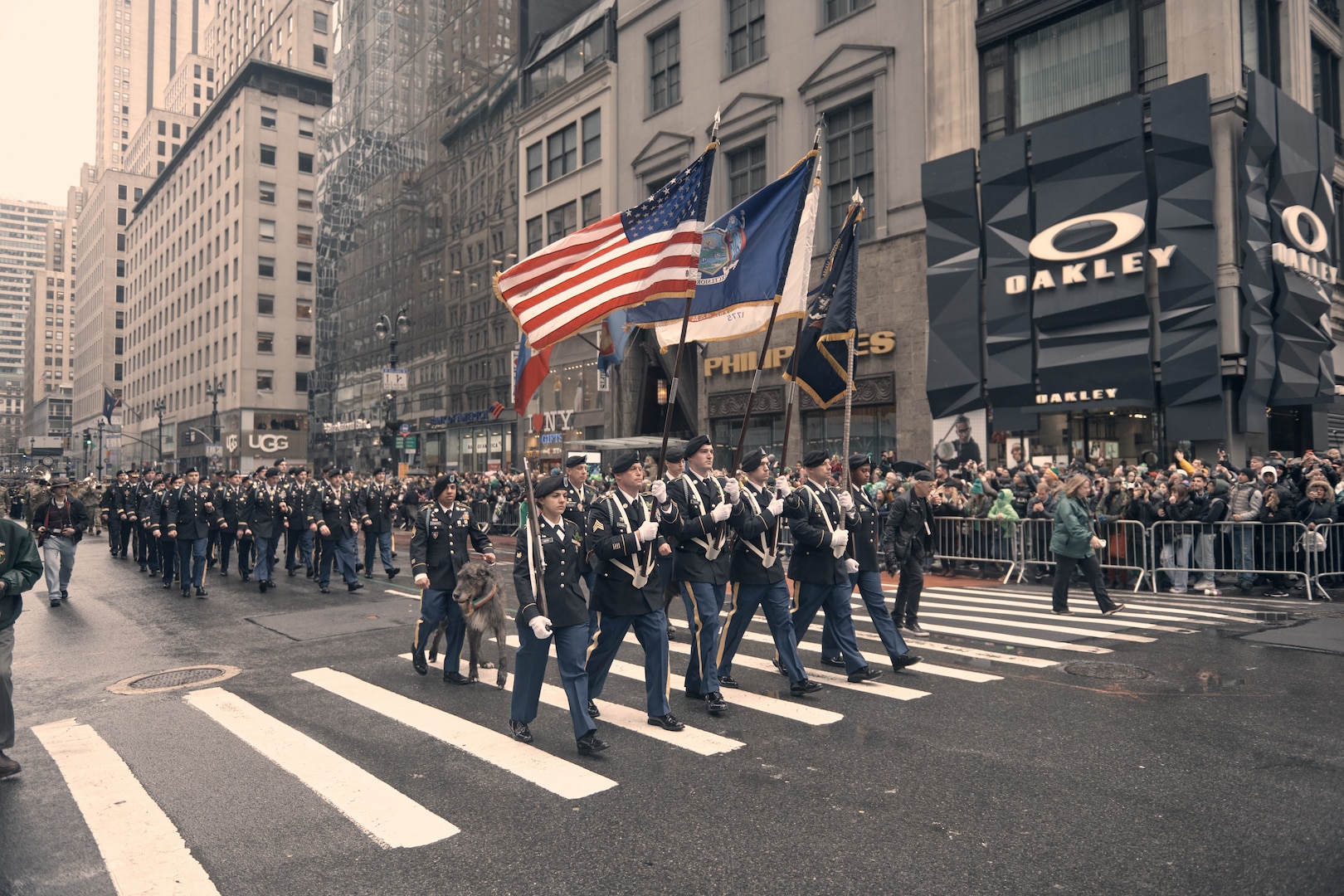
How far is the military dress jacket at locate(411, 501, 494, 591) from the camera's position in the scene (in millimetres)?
9359

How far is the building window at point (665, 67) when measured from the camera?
3606 cm

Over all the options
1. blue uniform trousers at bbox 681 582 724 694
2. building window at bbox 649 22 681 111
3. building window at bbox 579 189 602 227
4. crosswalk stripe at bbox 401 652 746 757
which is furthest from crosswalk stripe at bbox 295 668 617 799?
building window at bbox 579 189 602 227

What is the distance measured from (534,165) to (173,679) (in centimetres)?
4004

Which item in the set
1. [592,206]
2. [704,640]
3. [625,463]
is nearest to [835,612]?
[704,640]

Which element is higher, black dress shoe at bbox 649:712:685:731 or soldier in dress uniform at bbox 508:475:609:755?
soldier in dress uniform at bbox 508:475:609:755

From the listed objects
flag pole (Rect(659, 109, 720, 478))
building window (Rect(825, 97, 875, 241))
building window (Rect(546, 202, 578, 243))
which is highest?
building window (Rect(546, 202, 578, 243))

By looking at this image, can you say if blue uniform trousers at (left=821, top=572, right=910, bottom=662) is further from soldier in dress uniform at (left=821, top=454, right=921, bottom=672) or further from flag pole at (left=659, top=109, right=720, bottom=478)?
flag pole at (left=659, top=109, right=720, bottom=478)

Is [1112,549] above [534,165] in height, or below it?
below

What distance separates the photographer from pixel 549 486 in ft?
22.8

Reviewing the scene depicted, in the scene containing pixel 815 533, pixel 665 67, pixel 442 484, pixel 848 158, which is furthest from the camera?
pixel 665 67

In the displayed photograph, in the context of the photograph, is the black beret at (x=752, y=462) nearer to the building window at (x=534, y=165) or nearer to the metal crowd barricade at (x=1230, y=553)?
the metal crowd barricade at (x=1230, y=553)

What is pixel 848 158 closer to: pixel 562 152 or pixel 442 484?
pixel 562 152

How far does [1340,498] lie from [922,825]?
1245 cm

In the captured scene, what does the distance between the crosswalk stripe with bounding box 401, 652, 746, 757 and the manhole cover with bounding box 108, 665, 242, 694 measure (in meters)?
3.46
